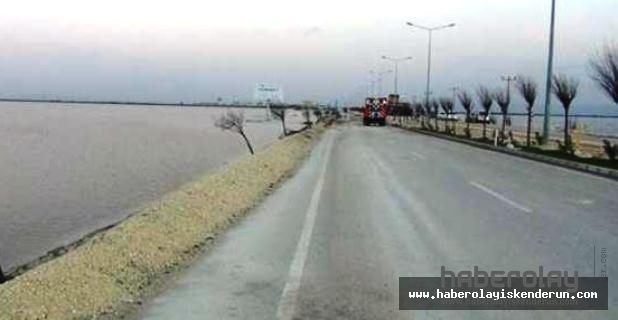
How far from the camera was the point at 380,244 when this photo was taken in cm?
1027

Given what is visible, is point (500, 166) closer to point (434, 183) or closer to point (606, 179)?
point (606, 179)

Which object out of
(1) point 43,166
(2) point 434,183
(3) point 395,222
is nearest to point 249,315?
(3) point 395,222

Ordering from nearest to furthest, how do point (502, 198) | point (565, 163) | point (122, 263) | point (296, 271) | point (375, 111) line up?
point (296, 271) → point (122, 263) → point (502, 198) → point (565, 163) → point (375, 111)

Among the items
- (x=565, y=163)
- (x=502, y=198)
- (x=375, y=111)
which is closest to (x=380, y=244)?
(x=502, y=198)

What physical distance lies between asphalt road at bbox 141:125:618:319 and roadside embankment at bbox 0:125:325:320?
1.41ft

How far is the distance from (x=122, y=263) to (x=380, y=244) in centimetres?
334

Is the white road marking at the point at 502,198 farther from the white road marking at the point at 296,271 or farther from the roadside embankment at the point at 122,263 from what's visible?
the roadside embankment at the point at 122,263

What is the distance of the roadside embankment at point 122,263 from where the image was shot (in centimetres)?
709

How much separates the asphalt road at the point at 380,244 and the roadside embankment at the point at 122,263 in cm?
43

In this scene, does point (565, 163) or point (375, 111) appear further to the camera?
point (375, 111)

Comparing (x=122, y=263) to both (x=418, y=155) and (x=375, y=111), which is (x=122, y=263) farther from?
(x=375, y=111)

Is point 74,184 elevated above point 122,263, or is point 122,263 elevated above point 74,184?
point 122,263

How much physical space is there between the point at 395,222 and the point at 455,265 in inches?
142

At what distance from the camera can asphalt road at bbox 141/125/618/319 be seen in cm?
712
